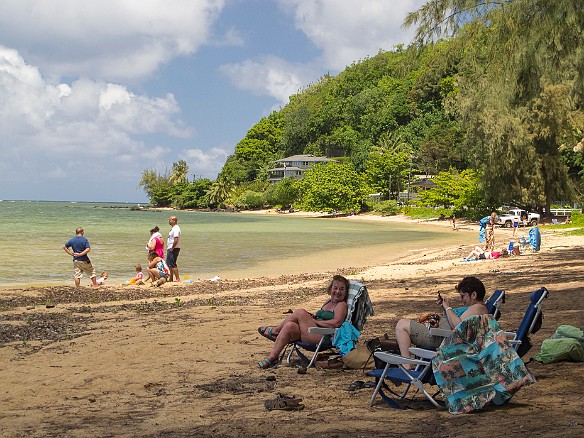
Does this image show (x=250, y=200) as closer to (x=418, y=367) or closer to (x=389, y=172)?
(x=389, y=172)

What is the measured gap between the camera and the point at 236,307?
1245 cm

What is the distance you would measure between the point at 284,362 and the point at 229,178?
129881 millimetres

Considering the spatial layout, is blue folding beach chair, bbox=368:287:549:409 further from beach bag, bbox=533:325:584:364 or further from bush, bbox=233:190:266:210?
bush, bbox=233:190:266:210

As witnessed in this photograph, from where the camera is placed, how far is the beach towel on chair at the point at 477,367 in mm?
5094

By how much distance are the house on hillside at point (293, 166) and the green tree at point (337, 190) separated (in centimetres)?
3393

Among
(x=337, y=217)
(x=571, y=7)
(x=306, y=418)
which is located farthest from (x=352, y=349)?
(x=337, y=217)

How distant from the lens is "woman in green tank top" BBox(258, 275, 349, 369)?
7332 mm

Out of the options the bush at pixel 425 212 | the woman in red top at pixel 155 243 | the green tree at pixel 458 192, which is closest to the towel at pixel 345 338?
the woman in red top at pixel 155 243

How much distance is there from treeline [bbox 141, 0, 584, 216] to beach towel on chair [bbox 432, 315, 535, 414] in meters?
6.30

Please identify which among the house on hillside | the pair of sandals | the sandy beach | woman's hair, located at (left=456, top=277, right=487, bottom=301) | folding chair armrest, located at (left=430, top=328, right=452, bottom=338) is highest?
the house on hillside

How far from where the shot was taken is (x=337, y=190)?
8994 centimetres

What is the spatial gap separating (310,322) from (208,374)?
1.19m

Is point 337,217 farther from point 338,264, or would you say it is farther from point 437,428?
point 437,428

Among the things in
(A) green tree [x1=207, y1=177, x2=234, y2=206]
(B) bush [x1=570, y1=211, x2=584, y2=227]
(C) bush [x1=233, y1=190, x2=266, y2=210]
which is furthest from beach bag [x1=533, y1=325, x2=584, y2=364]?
(A) green tree [x1=207, y1=177, x2=234, y2=206]
